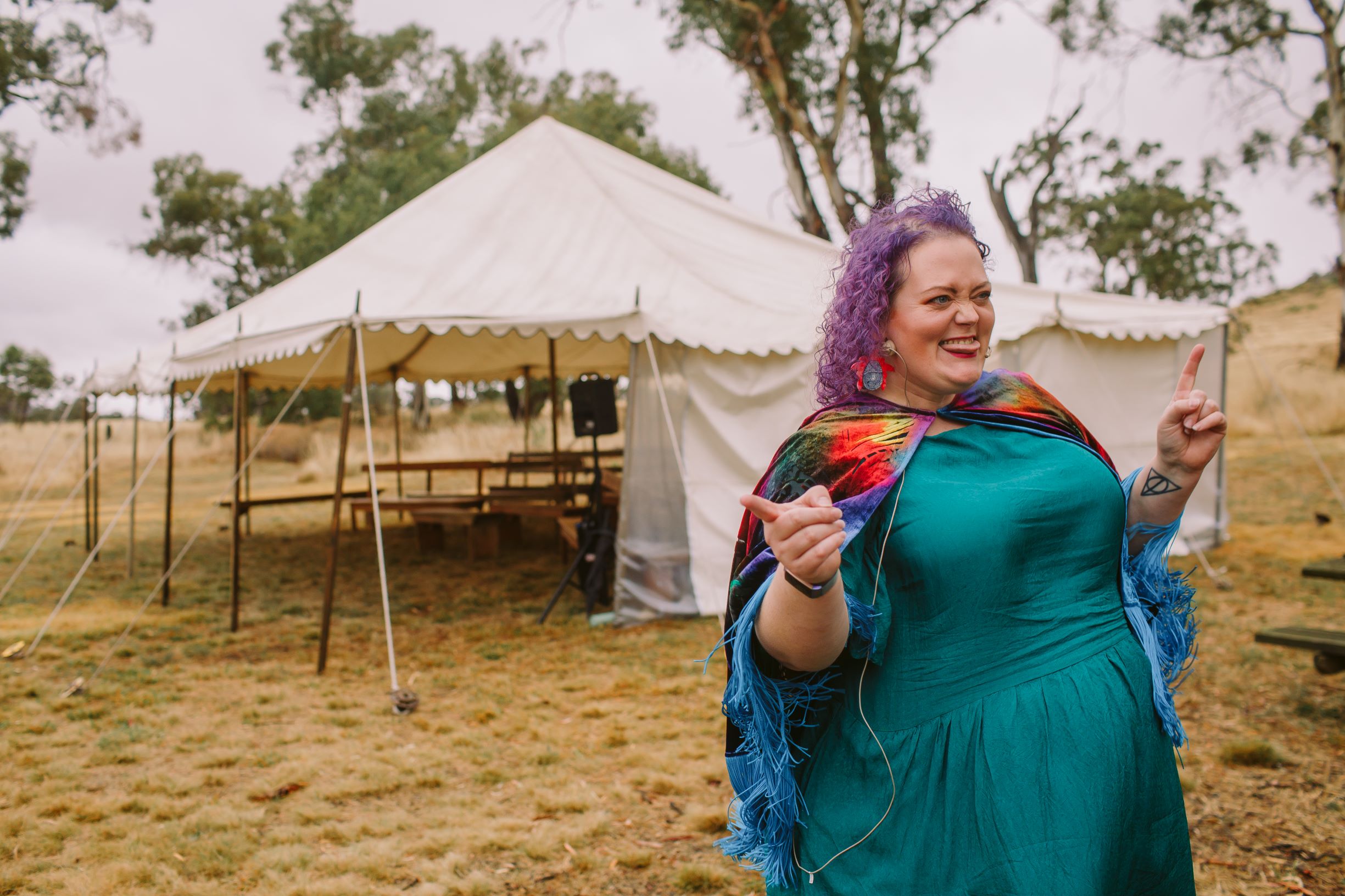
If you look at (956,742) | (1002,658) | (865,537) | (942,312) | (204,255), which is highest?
(204,255)

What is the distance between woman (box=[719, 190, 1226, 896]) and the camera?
47.1 inches

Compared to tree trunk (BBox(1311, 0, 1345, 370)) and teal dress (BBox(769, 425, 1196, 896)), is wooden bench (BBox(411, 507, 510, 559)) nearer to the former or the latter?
teal dress (BBox(769, 425, 1196, 896))

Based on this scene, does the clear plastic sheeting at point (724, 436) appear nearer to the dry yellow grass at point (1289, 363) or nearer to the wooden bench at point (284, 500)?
the dry yellow grass at point (1289, 363)

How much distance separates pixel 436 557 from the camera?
8.76 m

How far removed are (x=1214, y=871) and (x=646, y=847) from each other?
173cm

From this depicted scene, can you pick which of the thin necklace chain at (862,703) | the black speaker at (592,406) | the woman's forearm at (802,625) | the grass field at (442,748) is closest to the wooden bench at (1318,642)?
the grass field at (442,748)

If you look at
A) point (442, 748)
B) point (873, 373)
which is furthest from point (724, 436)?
point (873, 373)

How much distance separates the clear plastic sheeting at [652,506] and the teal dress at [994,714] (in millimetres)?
4546

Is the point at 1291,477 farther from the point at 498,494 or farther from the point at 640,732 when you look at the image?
the point at 640,732

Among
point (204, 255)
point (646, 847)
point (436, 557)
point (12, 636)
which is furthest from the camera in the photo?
point (204, 255)

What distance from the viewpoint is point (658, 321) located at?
5559 millimetres

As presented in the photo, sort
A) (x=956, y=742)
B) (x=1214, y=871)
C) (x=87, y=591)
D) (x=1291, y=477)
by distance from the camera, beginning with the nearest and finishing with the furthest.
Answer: (x=956, y=742) < (x=1214, y=871) < (x=87, y=591) < (x=1291, y=477)

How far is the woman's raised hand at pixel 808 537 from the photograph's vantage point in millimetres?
1013

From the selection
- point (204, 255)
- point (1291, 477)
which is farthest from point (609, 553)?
point (204, 255)
